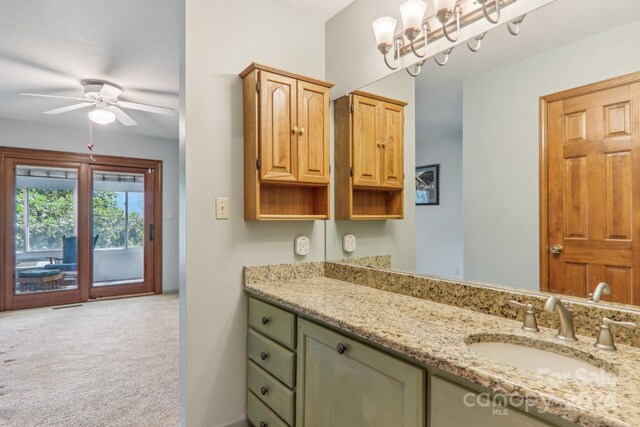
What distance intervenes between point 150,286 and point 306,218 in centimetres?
445

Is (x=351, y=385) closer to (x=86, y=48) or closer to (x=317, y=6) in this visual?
(x=317, y=6)

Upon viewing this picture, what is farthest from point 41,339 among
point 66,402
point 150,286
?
point 150,286

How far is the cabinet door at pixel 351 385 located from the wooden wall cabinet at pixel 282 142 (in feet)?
2.55

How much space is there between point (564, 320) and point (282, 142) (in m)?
1.46

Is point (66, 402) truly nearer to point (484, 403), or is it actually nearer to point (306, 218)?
point (306, 218)

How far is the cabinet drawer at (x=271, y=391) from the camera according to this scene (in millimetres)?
1564

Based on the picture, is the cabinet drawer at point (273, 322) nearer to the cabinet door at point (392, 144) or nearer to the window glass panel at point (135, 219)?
the cabinet door at point (392, 144)

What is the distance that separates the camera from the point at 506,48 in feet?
4.55

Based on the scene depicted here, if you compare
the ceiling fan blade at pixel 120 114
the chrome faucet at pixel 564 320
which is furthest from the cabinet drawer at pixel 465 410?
the ceiling fan blade at pixel 120 114

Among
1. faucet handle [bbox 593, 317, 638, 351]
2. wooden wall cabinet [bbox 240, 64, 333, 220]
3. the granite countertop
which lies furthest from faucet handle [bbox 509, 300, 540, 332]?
wooden wall cabinet [bbox 240, 64, 333, 220]

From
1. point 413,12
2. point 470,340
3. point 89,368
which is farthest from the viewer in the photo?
point 89,368

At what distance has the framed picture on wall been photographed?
1.69 m

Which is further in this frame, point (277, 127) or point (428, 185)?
point (277, 127)

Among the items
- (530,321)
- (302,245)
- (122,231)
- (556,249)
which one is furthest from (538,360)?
(122,231)
